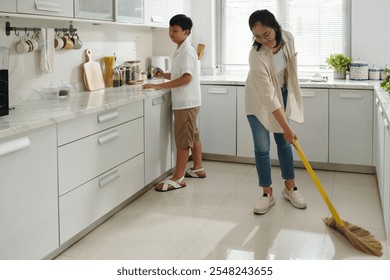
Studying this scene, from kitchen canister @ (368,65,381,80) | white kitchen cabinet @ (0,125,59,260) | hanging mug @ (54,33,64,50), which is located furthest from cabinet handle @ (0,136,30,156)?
kitchen canister @ (368,65,381,80)

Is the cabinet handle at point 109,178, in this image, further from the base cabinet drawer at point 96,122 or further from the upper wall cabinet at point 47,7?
the upper wall cabinet at point 47,7

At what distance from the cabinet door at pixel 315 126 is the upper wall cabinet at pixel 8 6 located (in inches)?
99.9

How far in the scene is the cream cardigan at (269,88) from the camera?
297 centimetres

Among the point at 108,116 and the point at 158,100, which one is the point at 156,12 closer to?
the point at 158,100

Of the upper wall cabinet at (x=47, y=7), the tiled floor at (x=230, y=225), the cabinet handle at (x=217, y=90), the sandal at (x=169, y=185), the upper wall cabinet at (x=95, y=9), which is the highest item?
the upper wall cabinet at (x=95, y=9)

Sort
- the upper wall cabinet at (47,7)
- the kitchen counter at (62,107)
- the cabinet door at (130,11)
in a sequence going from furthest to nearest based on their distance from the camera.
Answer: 1. the cabinet door at (130,11)
2. the upper wall cabinet at (47,7)
3. the kitchen counter at (62,107)

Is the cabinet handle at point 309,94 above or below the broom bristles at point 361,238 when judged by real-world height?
above

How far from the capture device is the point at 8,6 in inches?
97.9

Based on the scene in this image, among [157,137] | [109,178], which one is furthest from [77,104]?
[157,137]

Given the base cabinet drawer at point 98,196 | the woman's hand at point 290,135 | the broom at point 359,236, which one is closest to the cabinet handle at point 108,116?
the base cabinet drawer at point 98,196

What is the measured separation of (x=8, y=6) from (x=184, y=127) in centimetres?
167

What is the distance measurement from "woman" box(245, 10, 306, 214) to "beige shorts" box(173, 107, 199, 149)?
2.23 ft

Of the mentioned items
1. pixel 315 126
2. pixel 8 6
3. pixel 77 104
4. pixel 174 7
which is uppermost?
pixel 174 7

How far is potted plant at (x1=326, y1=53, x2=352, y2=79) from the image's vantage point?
4.51 metres
